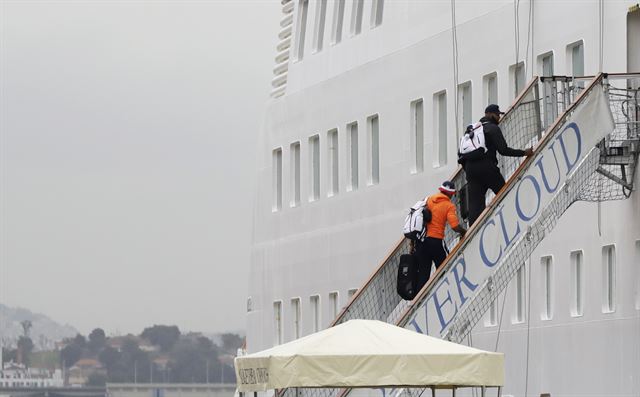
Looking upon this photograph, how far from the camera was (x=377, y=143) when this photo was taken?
32344 millimetres

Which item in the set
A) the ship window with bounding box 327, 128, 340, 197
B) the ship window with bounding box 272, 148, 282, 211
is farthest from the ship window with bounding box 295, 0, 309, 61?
the ship window with bounding box 327, 128, 340, 197

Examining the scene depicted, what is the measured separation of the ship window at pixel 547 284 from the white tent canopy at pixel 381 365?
9446 millimetres

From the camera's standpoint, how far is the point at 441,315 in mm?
19219

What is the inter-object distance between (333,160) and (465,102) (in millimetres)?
6056

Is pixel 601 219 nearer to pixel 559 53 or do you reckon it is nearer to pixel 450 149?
pixel 559 53

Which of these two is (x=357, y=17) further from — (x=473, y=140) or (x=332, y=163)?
(x=473, y=140)

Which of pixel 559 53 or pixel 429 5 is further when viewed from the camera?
pixel 429 5

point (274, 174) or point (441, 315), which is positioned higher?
point (274, 174)

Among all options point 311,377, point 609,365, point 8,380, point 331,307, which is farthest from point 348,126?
point 8,380

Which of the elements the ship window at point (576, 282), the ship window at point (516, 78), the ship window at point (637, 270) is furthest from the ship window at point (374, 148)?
the ship window at point (637, 270)

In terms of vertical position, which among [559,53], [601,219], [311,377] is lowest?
[311,377]

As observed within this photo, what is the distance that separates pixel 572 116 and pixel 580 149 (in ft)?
1.18

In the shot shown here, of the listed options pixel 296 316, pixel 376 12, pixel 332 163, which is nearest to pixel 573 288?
pixel 376 12

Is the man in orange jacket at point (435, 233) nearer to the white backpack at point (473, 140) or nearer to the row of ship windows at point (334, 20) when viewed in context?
the white backpack at point (473, 140)
